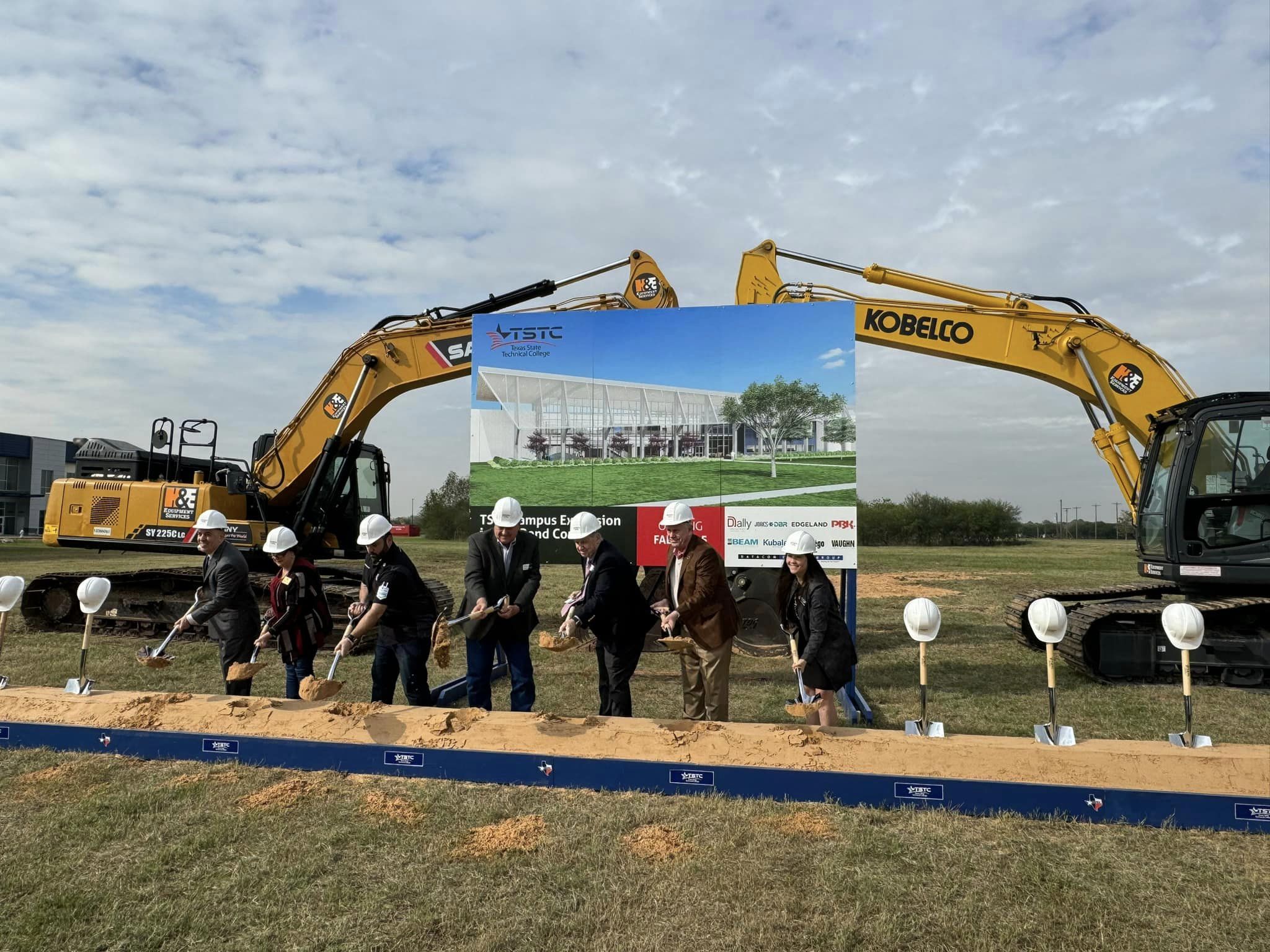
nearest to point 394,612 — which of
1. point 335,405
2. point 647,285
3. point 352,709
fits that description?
point 352,709

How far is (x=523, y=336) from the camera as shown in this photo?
29.2 feet

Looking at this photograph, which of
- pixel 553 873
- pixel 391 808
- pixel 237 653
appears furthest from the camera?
pixel 237 653

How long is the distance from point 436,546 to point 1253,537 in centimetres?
3497

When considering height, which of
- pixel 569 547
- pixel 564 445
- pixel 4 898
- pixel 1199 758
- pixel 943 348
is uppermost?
pixel 943 348

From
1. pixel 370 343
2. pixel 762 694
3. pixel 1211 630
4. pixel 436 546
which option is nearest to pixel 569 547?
pixel 762 694

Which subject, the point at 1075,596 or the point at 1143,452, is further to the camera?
the point at 1075,596

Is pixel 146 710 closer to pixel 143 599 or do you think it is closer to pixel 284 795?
pixel 284 795

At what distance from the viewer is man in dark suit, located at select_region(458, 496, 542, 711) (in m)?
6.07

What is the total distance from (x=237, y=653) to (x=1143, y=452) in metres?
10.1

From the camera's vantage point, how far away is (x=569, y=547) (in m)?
8.57

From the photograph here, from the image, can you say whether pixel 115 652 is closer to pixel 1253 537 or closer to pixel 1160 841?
pixel 1160 841

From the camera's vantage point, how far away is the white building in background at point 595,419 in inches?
332

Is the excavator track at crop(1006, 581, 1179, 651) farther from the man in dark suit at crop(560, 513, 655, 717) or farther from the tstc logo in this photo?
the tstc logo

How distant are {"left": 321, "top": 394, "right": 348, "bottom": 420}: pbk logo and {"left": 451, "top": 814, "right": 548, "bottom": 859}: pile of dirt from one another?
7.86 m
